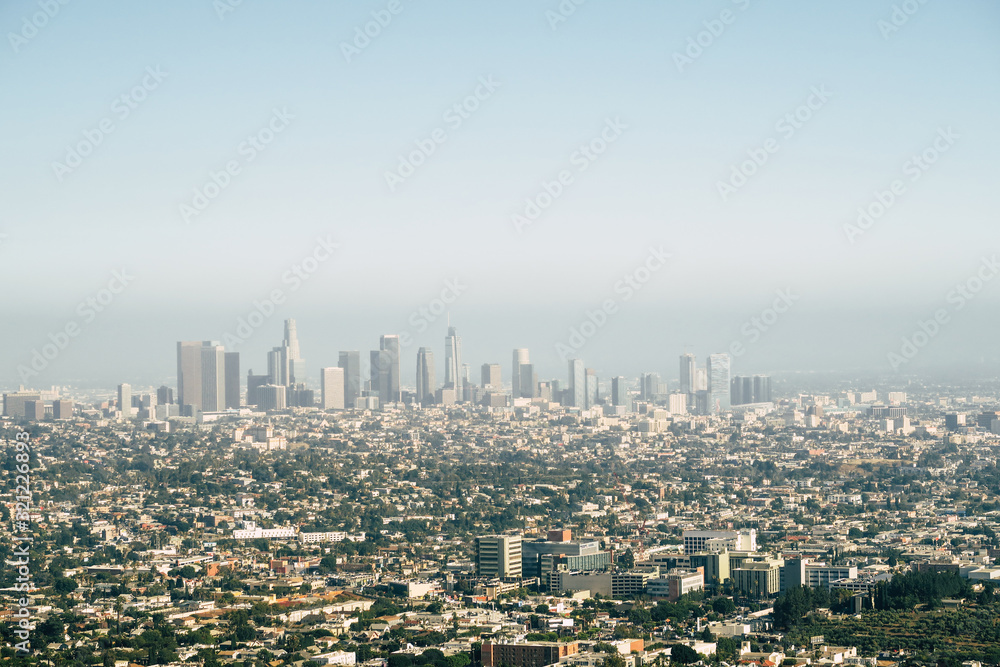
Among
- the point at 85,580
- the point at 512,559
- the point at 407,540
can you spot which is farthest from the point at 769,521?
the point at 85,580

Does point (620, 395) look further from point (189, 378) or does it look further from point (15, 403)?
point (15, 403)

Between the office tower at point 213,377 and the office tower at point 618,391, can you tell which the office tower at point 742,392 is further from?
the office tower at point 213,377

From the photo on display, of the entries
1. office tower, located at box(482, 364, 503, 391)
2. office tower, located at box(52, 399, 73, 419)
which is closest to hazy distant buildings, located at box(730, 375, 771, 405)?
office tower, located at box(482, 364, 503, 391)

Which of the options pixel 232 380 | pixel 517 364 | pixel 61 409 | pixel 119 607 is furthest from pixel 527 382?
pixel 119 607

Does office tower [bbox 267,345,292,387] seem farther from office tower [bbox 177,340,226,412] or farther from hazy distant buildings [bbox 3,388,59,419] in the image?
hazy distant buildings [bbox 3,388,59,419]

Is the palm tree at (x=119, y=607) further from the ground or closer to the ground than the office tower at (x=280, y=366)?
closer to the ground

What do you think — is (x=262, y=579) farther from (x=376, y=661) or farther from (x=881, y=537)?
(x=881, y=537)

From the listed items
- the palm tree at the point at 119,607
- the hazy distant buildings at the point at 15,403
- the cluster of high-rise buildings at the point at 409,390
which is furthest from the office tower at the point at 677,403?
the palm tree at the point at 119,607
